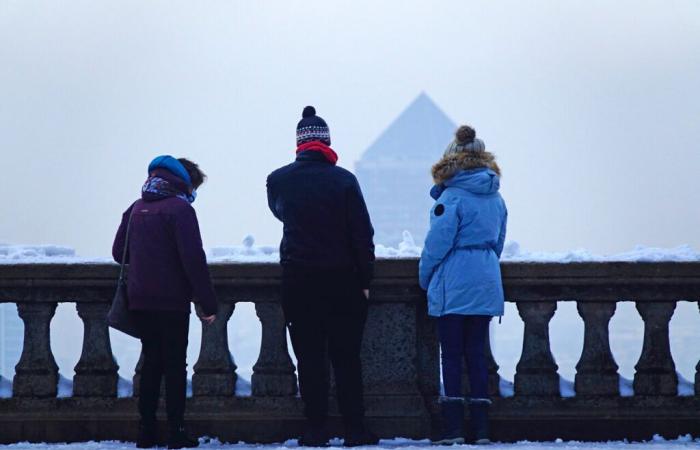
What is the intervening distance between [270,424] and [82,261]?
59.3 inches

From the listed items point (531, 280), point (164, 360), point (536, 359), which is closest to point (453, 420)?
point (536, 359)

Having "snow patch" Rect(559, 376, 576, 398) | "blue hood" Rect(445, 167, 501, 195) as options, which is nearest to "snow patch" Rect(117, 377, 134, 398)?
"blue hood" Rect(445, 167, 501, 195)

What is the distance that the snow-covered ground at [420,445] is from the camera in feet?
23.6

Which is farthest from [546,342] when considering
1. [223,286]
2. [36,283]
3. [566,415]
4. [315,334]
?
[36,283]

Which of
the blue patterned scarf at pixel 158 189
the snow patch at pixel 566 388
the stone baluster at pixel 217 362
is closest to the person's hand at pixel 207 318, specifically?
the stone baluster at pixel 217 362

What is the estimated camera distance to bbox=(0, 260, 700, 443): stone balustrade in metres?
7.61

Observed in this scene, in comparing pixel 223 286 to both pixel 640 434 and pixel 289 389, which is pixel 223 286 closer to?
pixel 289 389

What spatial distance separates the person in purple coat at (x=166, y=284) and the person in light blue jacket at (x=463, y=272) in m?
1.30

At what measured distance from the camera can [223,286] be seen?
7672 mm

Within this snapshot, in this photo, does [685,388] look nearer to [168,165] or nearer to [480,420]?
[480,420]

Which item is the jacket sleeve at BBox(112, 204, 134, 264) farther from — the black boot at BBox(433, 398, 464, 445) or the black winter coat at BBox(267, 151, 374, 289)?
the black boot at BBox(433, 398, 464, 445)

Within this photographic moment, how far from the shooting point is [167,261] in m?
7.22

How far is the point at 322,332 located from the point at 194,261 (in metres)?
0.84

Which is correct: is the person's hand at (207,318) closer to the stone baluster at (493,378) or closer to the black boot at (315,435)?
the black boot at (315,435)
